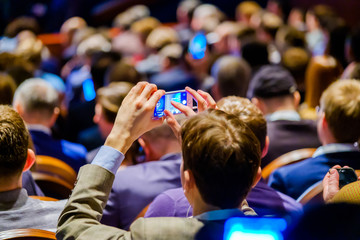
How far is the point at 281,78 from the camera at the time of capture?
12.2ft

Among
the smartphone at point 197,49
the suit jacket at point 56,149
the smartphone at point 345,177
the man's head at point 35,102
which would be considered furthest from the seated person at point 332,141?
the smartphone at point 197,49

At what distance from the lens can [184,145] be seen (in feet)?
4.66

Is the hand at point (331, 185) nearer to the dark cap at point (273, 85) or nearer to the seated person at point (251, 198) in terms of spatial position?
the seated person at point (251, 198)

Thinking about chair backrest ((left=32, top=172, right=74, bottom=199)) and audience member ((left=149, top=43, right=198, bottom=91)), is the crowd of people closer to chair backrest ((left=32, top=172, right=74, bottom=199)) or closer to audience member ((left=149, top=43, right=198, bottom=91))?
audience member ((left=149, top=43, right=198, bottom=91))

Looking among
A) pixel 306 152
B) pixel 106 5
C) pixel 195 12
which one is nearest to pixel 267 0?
pixel 195 12

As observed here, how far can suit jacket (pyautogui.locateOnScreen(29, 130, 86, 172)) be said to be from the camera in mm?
3457

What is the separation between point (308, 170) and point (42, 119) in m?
1.96

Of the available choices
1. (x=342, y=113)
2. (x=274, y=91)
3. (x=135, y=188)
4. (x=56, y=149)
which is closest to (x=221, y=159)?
(x=135, y=188)

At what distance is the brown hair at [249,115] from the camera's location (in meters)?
2.32

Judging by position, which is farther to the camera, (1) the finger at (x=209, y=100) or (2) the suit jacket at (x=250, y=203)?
(2) the suit jacket at (x=250, y=203)

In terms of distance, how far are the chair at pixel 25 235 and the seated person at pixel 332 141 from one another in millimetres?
1353

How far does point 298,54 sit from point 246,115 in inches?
119

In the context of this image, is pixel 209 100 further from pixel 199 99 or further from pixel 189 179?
pixel 189 179

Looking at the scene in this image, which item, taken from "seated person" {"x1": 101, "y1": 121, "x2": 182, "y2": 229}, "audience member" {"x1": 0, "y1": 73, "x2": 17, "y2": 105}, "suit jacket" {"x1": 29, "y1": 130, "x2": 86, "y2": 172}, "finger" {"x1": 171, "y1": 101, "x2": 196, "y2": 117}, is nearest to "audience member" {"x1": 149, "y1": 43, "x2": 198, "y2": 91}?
"audience member" {"x1": 0, "y1": 73, "x2": 17, "y2": 105}
